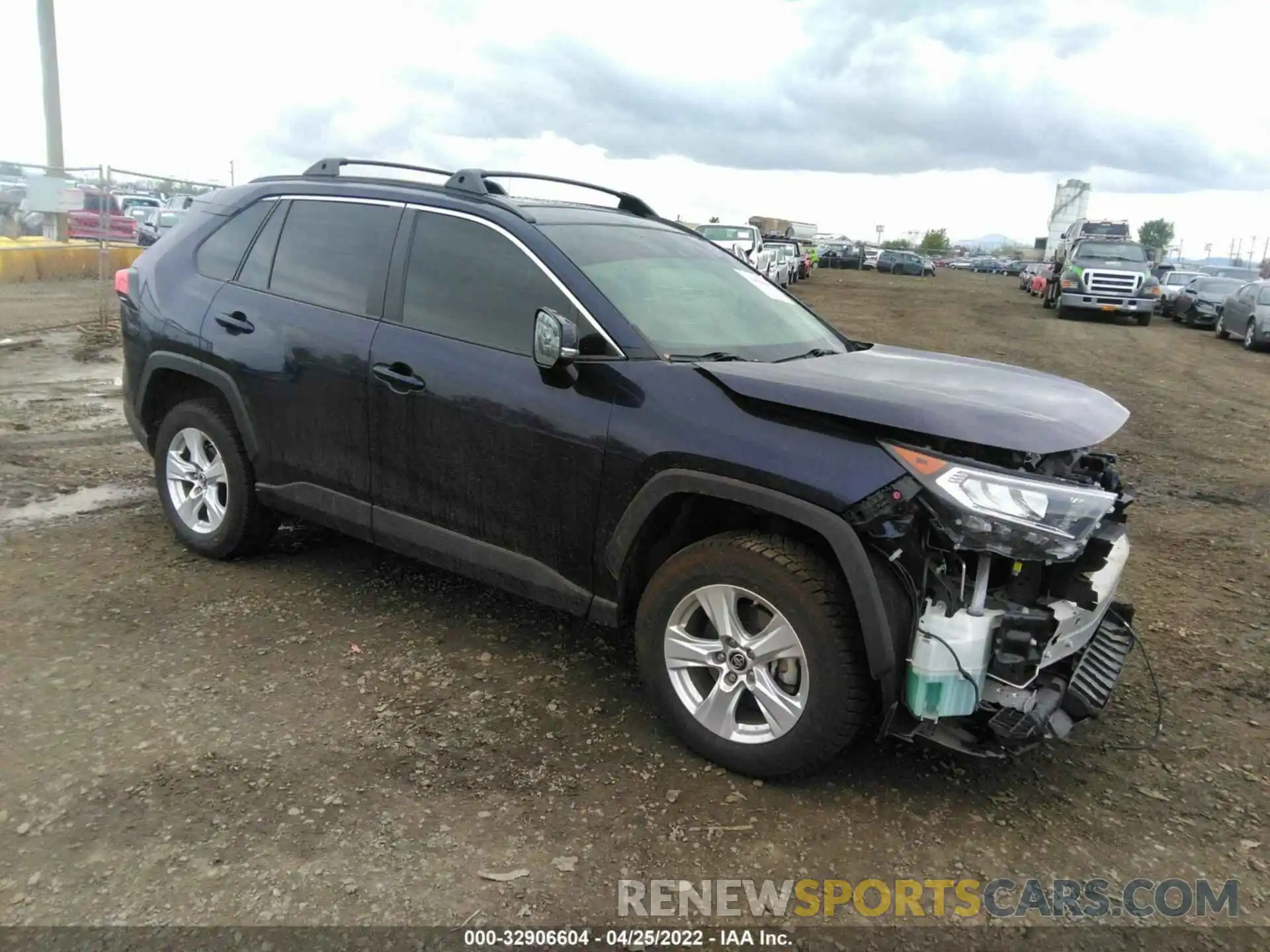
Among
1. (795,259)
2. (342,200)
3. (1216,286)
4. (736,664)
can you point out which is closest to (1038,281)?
(795,259)

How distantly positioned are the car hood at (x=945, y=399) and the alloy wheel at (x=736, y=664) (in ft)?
2.19

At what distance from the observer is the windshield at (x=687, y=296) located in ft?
11.9

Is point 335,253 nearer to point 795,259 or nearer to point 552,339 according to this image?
point 552,339

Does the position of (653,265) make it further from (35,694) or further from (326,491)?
(35,694)

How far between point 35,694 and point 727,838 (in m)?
2.59

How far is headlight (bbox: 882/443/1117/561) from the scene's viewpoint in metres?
2.75

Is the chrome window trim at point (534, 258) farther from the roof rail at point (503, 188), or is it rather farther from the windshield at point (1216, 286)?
the windshield at point (1216, 286)

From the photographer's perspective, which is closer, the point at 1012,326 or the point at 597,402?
the point at 597,402

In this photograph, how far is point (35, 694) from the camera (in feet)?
11.5

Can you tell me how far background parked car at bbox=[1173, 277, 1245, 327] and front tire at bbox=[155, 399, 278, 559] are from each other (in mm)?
24262

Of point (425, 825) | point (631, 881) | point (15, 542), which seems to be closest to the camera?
point (631, 881)

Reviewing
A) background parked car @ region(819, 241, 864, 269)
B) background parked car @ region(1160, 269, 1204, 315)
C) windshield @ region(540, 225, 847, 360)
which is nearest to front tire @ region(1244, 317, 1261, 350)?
background parked car @ region(1160, 269, 1204, 315)

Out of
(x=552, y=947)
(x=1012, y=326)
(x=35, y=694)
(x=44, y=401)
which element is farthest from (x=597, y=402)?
(x=1012, y=326)

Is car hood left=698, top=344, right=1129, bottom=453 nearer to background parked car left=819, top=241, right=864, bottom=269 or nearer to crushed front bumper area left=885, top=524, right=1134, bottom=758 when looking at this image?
crushed front bumper area left=885, top=524, right=1134, bottom=758
